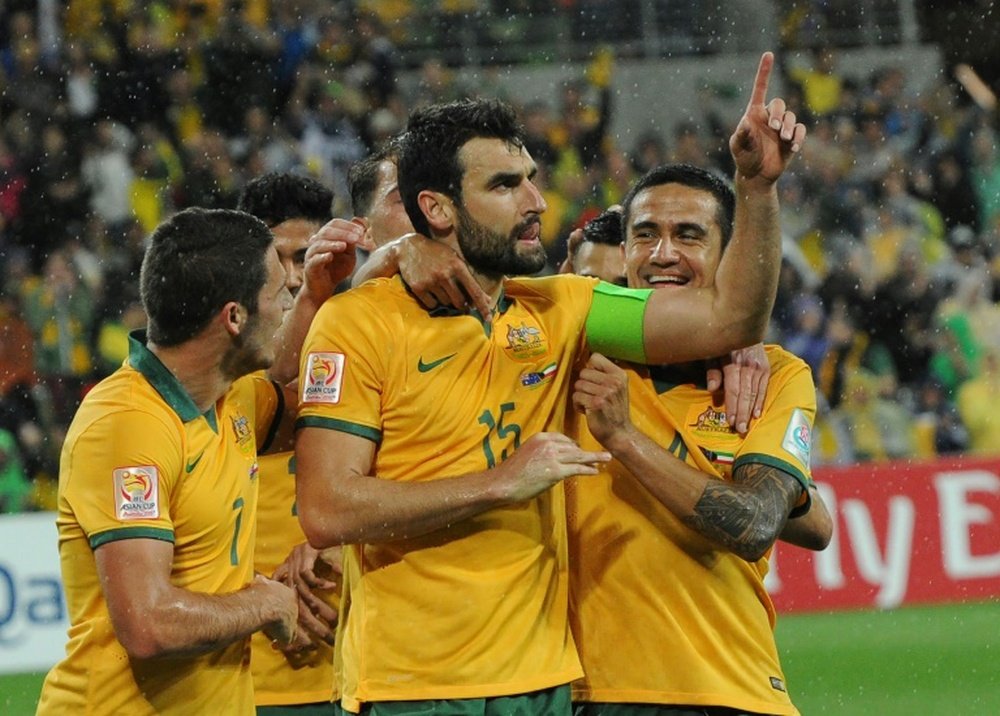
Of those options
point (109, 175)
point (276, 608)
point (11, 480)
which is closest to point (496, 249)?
point (276, 608)

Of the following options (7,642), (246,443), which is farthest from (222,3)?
(246,443)

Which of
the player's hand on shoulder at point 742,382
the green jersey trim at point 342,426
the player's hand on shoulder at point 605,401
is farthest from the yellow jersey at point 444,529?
the player's hand on shoulder at point 742,382

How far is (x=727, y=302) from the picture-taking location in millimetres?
3850

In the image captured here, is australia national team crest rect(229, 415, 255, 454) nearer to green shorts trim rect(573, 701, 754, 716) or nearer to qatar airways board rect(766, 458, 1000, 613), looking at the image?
green shorts trim rect(573, 701, 754, 716)

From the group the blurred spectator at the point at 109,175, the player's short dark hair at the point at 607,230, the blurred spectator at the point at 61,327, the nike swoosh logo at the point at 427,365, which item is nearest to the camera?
the nike swoosh logo at the point at 427,365

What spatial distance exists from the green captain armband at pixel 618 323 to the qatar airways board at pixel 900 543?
7040 millimetres

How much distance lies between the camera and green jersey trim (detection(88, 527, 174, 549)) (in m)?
3.64

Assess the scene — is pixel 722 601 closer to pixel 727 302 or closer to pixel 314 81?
pixel 727 302

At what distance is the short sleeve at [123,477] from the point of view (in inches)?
144

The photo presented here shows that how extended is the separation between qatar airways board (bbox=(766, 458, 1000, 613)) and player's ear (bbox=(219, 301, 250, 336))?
24.3 feet

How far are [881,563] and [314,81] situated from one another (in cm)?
786

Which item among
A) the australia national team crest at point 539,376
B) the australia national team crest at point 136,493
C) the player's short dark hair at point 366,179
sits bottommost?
the australia national team crest at point 136,493

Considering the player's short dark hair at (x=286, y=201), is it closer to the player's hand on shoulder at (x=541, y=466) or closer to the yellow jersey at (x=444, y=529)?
the yellow jersey at (x=444, y=529)

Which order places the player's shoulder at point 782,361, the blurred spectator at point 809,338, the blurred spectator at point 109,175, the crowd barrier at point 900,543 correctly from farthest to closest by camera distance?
the blurred spectator at point 109,175, the blurred spectator at point 809,338, the crowd barrier at point 900,543, the player's shoulder at point 782,361
